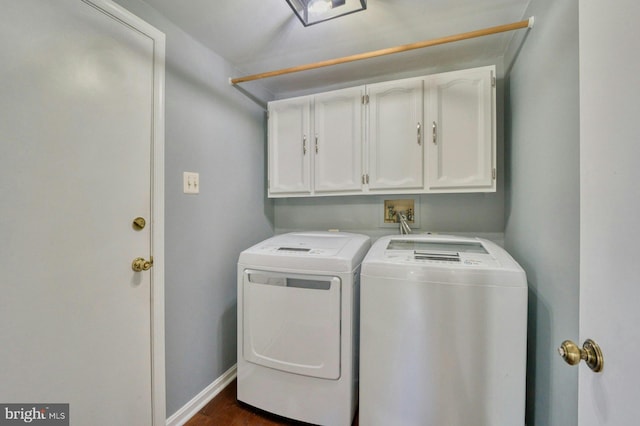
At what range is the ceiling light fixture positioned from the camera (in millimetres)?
1182

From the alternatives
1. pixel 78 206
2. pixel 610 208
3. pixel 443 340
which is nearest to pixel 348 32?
pixel 610 208

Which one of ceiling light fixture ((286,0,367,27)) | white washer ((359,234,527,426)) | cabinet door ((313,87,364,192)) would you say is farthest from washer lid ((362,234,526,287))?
ceiling light fixture ((286,0,367,27))

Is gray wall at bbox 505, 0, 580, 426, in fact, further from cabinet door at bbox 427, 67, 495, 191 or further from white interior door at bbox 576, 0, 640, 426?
white interior door at bbox 576, 0, 640, 426

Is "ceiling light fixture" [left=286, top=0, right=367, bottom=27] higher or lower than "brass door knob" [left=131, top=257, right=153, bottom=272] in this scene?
higher

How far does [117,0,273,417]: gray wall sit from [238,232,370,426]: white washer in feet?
0.88

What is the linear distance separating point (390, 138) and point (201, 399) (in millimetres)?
2050

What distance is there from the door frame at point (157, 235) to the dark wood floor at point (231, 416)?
0.24m

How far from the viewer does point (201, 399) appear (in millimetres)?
1520

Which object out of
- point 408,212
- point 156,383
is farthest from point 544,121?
point 156,383

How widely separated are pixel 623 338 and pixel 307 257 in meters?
1.11

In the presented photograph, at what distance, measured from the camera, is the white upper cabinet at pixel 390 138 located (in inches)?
59.9

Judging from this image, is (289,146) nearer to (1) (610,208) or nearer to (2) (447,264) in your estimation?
(2) (447,264)

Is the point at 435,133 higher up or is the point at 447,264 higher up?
the point at 435,133

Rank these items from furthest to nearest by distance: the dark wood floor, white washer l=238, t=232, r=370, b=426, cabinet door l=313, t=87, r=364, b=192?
1. cabinet door l=313, t=87, r=364, b=192
2. the dark wood floor
3. white washer l=238, t=232, r=370, b=426
